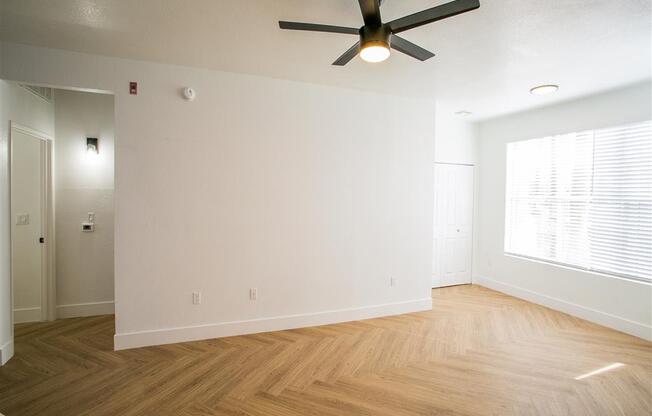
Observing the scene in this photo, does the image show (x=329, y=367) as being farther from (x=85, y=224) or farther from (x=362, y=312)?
(x=85, y=224)

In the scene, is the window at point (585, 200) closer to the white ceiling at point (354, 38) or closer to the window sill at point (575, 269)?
the window sill at point (575, 269)

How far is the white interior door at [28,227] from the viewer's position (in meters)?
3.71

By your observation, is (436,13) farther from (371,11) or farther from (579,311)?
(579,311)

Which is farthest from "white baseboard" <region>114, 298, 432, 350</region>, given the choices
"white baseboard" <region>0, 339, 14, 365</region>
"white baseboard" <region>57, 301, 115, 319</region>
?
"white baseboard" <region>57, 301, 115, 319</region>

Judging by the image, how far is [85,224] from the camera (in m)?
4.02

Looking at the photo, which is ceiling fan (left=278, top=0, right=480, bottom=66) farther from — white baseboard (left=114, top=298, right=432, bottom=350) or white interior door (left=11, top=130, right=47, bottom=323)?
white interior door (left=11, top=130, right=47, bottom=323)

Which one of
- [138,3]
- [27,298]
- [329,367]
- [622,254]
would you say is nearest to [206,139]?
[138,3]

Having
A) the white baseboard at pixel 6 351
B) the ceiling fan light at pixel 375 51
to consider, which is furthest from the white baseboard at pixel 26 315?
the ceiling fan light at pixel 375 51

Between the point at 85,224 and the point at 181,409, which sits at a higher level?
the point at 85,224

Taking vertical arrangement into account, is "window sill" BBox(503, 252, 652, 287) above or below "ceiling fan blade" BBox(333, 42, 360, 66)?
below

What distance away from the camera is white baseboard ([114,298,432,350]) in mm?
3234

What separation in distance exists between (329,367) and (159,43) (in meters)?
3.23

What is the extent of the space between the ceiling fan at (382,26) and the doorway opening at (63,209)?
11.0ft

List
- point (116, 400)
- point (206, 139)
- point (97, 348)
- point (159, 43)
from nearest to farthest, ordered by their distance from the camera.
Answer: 1. point (116, 400)
2. point (159, 43)
3. point (97, 348)
4. point (206, 139)
